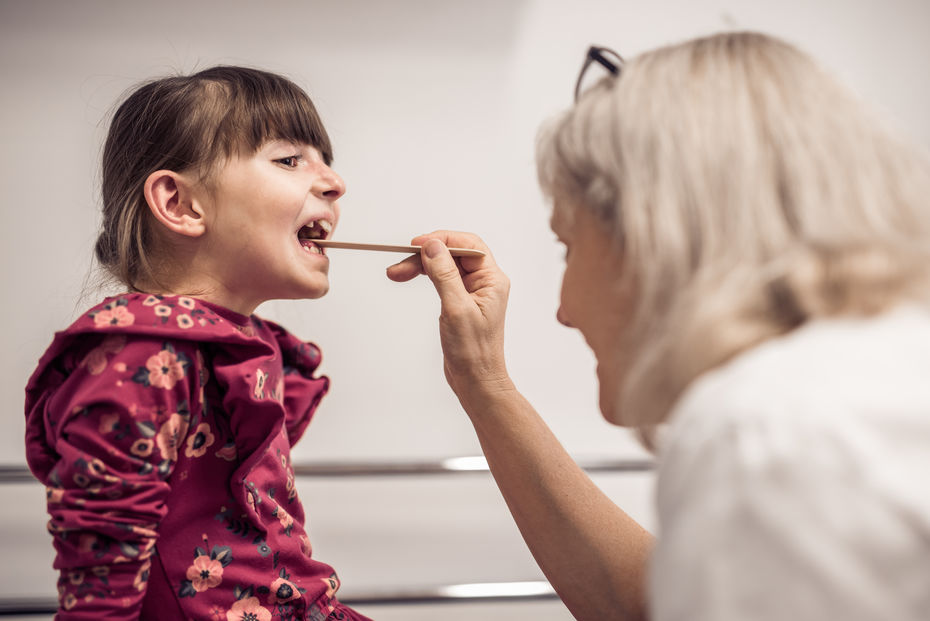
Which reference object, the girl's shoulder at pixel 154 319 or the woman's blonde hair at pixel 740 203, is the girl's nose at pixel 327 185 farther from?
the woman's blonde hair at pixel 740 203

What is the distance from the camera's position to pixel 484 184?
150 centimetres

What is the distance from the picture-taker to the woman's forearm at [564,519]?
82 centimetres

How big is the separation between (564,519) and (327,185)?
1.58 feet

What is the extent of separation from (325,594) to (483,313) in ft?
1.21

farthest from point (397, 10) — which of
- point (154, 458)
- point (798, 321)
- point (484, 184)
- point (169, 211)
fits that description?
point (798, 321)

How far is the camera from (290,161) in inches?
35.6

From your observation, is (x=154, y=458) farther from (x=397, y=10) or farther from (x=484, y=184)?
(x=397, y=10)

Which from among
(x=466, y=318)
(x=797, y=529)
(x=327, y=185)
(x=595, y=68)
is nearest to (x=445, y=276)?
(x=466, y=318)

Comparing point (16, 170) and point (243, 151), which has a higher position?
point (243, 151)

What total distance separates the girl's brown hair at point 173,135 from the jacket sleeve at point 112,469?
0.19 m

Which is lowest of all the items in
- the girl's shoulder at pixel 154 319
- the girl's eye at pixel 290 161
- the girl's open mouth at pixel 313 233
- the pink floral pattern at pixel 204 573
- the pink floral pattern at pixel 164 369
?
the pink floral pattern at pixel 204 573

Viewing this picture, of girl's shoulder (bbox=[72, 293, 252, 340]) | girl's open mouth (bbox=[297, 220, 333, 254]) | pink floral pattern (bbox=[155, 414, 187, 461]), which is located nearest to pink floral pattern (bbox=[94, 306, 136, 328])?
girl's shoulder (bbox=[72, 293, 252, 340])

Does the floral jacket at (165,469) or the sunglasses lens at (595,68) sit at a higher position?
the sunglasses lens at (595,68)

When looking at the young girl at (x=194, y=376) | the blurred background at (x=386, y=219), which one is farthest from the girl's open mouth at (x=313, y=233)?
the blurred background at (x=386, y=219)
